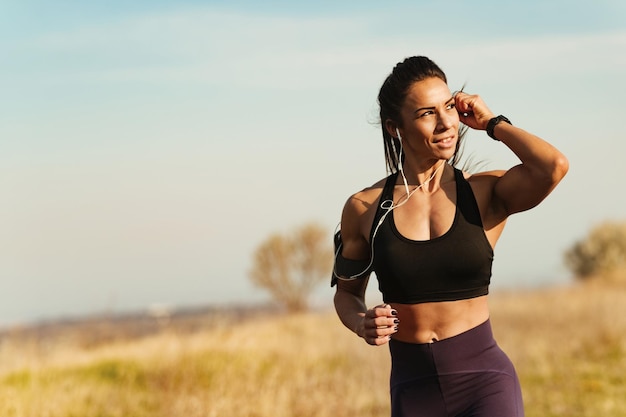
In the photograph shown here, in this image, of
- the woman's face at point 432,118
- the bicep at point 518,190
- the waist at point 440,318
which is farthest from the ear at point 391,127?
the waist at point 440,318

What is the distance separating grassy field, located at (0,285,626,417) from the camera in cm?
927

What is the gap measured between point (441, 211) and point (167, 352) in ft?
23.8

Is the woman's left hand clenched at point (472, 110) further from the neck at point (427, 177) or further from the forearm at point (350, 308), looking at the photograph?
the forearm at point (350, 308)

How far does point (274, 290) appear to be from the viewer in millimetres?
29281

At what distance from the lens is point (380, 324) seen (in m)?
3.94

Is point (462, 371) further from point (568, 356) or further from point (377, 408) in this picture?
point (568, 356)

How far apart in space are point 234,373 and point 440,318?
21.1 ft

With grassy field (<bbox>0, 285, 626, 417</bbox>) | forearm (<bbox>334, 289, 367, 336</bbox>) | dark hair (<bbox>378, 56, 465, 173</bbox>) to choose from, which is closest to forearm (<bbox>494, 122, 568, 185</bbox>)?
dark hair (<bbox>378, 56, 465, 173</bbox>)

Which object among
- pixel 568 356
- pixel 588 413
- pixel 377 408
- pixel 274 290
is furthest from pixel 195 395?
pixel 274 290

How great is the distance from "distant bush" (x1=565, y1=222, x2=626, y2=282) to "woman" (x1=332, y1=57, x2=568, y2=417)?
33.2 meters

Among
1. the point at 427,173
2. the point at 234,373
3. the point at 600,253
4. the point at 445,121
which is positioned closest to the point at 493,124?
the point at 445,121

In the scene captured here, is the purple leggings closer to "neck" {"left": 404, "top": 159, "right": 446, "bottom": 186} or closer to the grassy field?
"neck" {"left": 404, "top": 159, "right": 446, "bottom": 186}

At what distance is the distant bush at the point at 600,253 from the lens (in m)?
36.9

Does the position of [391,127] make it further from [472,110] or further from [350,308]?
[350,308]
